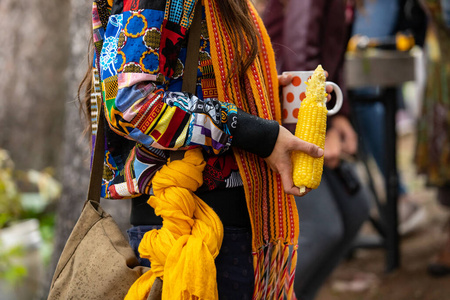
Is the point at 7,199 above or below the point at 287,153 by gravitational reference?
below

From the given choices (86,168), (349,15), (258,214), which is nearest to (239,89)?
(258,214)

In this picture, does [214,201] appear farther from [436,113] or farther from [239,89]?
[436,113]

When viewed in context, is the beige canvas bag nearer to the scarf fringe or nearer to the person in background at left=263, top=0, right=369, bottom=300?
the scarf fringe

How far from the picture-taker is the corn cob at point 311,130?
119 centimetres

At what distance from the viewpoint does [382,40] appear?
12.8ft

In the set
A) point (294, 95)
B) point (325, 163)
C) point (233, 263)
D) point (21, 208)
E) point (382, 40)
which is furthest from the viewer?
point (382, 40)

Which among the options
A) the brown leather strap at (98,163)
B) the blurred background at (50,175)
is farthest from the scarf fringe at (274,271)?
the blurred background at (50,175)

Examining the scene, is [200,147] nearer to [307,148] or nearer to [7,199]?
[307,148]

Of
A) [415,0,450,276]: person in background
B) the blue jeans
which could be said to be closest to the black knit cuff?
the blue jeans

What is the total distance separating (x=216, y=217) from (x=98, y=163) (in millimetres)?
334

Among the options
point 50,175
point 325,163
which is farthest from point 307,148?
point 50,175

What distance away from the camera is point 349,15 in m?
2.94

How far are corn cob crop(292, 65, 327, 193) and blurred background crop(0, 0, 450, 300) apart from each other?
1565mm

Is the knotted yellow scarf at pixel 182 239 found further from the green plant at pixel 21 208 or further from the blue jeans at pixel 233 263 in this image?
the green plant at pixel 21 208
